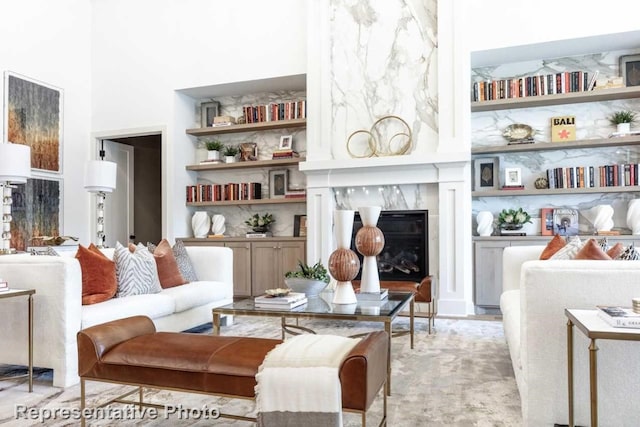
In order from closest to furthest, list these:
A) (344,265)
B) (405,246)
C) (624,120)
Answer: (344,265)
(624,120)
(405,246)

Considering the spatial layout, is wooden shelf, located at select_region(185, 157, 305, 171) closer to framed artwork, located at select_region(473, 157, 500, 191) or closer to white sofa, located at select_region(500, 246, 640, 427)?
framed artwork, located at select_region(473, 157, 500, 191)

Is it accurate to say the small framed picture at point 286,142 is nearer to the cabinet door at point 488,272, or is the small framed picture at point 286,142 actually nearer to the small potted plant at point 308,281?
the cabinet door at point 488,272

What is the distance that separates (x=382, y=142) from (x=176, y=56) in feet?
9.53

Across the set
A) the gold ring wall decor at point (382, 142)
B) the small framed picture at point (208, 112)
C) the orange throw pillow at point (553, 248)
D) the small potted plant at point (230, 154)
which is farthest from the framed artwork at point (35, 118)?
the orange throw pillow at point (553, 248)

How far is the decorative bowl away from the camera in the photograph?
Answer: 3227mm

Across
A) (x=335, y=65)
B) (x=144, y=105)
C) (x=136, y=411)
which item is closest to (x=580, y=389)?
(x=136, y=411)

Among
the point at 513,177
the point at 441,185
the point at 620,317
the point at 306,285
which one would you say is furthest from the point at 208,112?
the point at 620,317

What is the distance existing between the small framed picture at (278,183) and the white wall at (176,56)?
116 centimetres

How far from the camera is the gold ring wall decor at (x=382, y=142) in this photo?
5.17 metres

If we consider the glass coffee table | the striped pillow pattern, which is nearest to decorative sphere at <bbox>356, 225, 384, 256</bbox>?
the glass coffee table

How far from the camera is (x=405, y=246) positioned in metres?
5.23

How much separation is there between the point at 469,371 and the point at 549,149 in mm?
3135

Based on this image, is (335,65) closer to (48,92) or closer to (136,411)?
(48,92)

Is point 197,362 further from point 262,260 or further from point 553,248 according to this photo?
point 262,260
